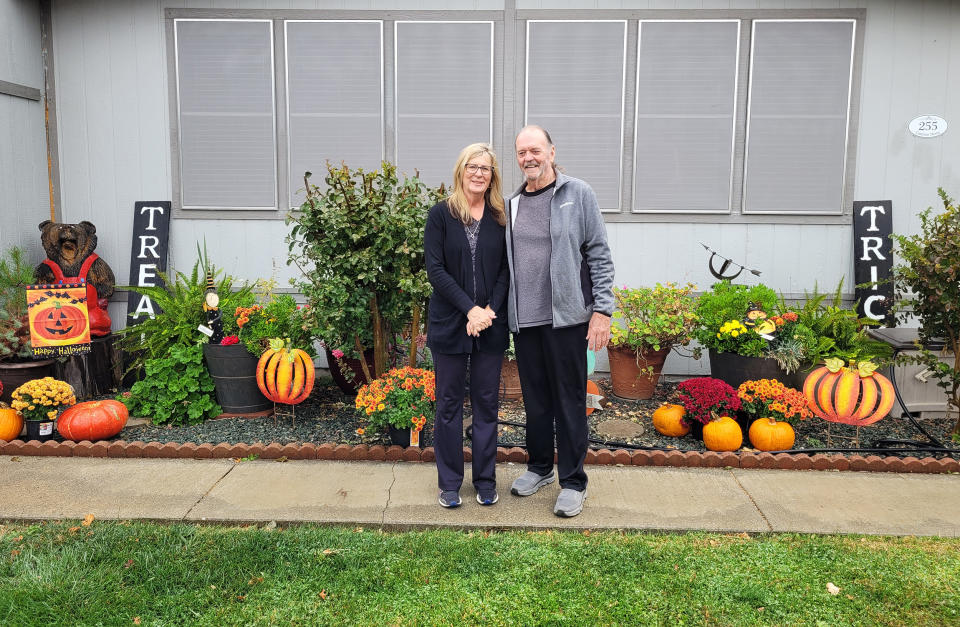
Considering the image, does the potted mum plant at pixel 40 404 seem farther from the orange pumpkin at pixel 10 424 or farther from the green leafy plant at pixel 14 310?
the green leafy plant at pixel 14 310

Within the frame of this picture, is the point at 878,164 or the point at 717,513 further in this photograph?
the point at 878,164

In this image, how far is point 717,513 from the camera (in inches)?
128

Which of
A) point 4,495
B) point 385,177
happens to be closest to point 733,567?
point 385,177

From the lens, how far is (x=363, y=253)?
→ 3.99 metres

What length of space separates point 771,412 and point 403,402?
7.40ft

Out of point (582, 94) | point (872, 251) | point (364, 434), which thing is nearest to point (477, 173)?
point (364, 434)

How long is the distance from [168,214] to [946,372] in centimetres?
604

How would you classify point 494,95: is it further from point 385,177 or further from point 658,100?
point 385,177

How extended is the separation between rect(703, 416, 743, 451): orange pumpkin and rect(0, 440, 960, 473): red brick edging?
0.53 feet

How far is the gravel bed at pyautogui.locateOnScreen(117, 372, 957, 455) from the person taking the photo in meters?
4.26

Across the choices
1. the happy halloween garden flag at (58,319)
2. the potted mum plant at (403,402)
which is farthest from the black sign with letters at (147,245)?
the potted mum plant at (403,402)

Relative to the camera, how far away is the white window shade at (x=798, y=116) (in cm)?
559

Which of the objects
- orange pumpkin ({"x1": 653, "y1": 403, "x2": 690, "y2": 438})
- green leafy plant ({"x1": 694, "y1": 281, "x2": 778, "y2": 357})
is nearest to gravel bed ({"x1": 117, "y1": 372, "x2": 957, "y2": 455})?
orange pumpkin ({"x1": 653, "y1": 403, "x2": 690, "y2": 438})

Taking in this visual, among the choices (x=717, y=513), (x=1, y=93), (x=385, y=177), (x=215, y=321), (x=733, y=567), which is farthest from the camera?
(x=1, y=93)
